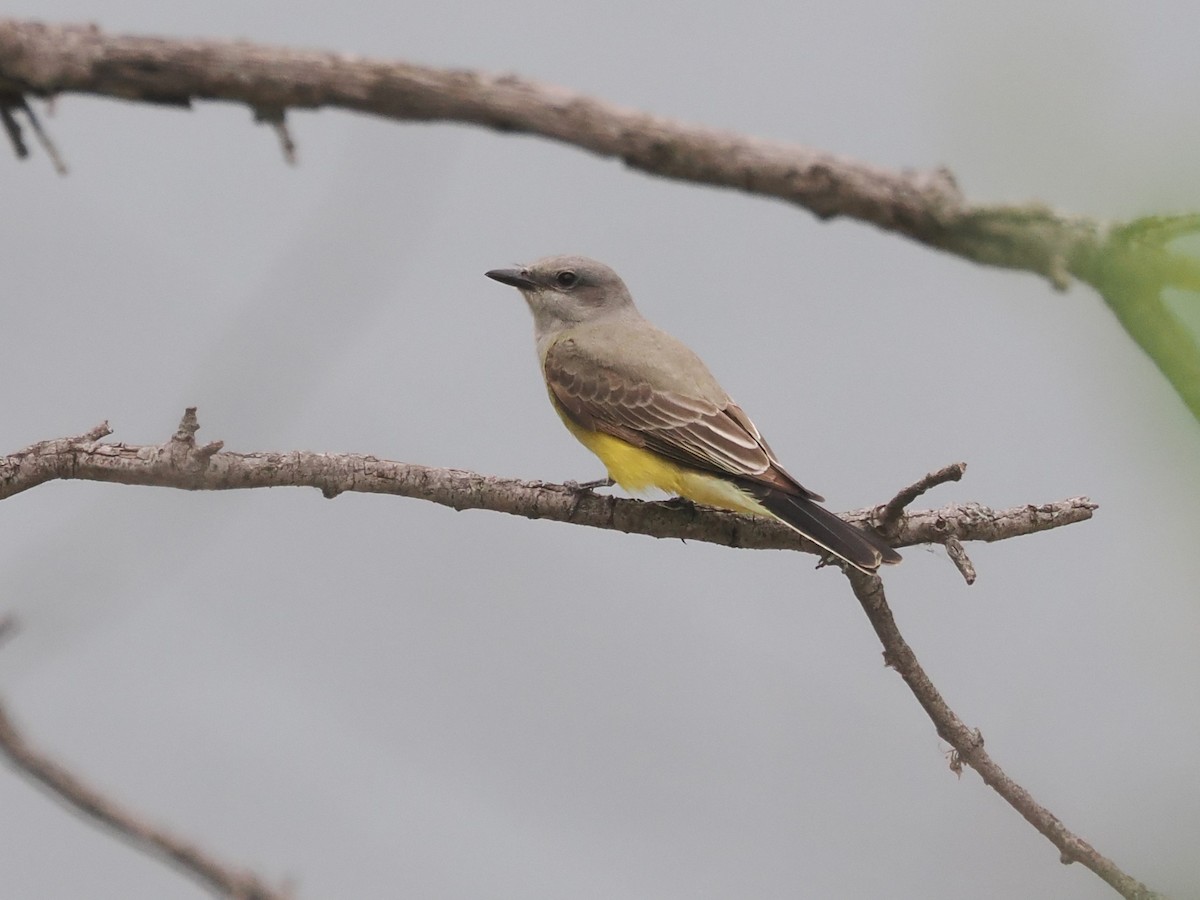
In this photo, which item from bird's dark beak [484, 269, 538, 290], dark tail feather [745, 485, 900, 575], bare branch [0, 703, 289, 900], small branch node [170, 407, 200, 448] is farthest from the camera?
bird's dark beak [484, 269, 538, 290]

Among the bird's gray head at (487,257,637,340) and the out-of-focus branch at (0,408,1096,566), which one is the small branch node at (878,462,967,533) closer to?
the out-of-focus branch at (0,408,1096,566)

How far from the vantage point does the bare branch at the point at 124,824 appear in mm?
2752

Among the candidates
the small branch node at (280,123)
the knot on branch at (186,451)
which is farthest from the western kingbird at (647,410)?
the small branch node at (280,123)

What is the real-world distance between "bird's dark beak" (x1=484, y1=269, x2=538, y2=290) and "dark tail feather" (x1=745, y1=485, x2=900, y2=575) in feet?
7.47

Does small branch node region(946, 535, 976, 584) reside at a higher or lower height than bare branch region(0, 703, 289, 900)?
higher

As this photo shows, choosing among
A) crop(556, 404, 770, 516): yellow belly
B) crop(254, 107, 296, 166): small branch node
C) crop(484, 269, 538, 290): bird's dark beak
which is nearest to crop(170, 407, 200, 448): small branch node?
crop(254, 107, 296, 166): small branch node

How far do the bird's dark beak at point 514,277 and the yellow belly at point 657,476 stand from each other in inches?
41.3

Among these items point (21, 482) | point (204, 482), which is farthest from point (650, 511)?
point (21, 482)

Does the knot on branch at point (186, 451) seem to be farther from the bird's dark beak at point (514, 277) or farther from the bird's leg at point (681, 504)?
the bird's dark beak at point (514, 277)

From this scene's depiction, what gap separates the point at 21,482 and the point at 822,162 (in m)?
2.91

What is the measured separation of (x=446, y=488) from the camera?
384 centimetres

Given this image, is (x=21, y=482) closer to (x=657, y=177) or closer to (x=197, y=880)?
(x=197, y=880)

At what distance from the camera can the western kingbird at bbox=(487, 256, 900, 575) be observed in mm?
4188

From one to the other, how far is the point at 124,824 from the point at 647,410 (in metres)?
2.72
